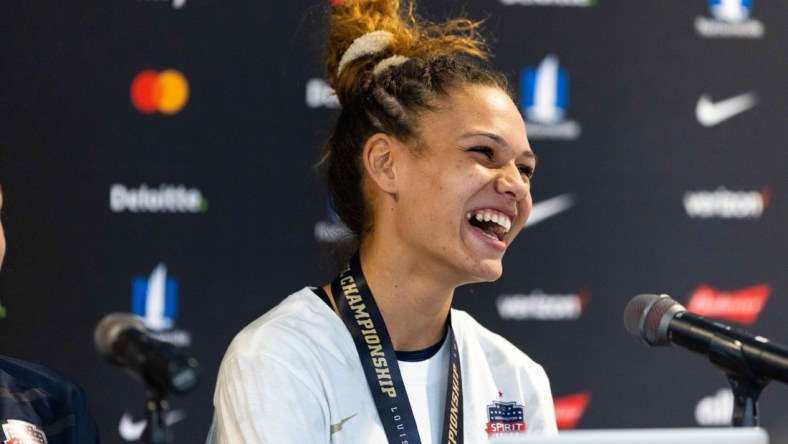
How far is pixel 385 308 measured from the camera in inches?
83.5

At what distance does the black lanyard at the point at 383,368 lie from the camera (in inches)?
78.4

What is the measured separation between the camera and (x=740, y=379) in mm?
1545

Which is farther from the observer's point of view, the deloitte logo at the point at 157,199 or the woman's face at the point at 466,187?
the deloitte logo at the point at 157,199

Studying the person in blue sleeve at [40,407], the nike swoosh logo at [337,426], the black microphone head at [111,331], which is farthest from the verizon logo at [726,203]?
the black microphone head at [111,331]

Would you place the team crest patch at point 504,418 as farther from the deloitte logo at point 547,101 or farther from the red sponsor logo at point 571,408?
the deloitte logo at point 547,101

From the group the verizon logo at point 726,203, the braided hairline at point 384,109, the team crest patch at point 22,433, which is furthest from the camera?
the verizon logo at point 726,203

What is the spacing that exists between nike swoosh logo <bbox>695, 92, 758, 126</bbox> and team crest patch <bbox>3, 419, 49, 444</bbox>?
2.10 metres

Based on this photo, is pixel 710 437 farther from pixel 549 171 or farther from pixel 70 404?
pixel 549 171

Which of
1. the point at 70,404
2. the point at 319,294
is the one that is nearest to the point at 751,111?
the point at 319,294

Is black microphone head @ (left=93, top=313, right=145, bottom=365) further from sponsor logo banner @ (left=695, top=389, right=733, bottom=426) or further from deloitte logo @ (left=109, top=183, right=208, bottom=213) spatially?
sponsor logo banner @ (left=695, top=389, right=733, bottom=426)

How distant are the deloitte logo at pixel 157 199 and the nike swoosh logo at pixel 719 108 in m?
1.48

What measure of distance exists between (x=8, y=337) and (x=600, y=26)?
1.82 metres

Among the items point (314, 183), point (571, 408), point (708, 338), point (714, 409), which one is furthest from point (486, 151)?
point (714, 409)

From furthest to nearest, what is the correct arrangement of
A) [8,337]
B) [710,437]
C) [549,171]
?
[549,171]
[8,337]
[710,437]
